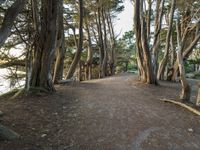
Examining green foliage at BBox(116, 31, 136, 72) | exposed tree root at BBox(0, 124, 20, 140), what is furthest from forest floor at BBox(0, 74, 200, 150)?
green foliage at BBox(116, 31, 136, 72)

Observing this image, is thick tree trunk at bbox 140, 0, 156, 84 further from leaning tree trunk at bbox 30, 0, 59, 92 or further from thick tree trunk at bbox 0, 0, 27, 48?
thick tree trunk at bbox 0, 0, 27, 48

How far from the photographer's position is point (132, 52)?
35.1 metres

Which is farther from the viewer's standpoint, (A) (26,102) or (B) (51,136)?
(A) (26,102)

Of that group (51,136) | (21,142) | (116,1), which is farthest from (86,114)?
(116,1)

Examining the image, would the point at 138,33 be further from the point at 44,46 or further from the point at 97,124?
the point at 97,124

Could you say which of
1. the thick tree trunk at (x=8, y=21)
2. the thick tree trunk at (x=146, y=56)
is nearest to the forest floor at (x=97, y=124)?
the thick tree trunk at (x=8, y=21)

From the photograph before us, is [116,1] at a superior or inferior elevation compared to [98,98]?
superior

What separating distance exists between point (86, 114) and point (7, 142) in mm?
1987

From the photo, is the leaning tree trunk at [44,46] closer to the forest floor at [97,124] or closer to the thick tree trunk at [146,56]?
the forest floor at [97,124]

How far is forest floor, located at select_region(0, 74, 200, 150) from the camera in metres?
4.10

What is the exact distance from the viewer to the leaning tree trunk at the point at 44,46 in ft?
23.6

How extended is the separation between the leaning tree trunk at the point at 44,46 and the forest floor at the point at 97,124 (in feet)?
1.94

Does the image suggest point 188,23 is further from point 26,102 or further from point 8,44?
point 26,102

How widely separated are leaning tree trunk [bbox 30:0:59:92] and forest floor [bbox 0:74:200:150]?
1.94ft
